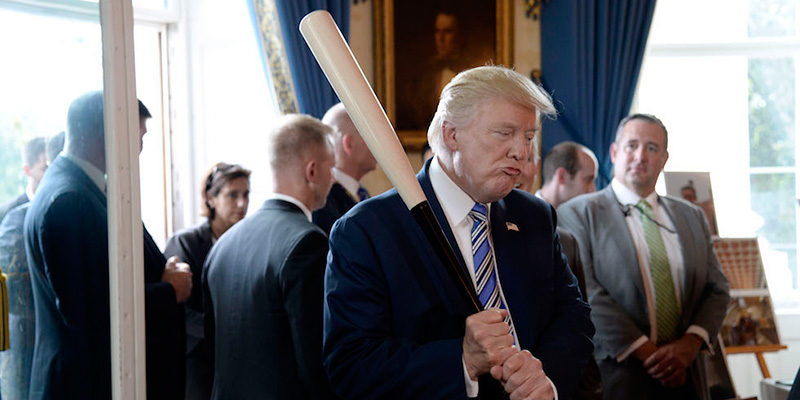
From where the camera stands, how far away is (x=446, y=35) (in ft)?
20.0

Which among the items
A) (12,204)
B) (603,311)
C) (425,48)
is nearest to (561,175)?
(603,311)

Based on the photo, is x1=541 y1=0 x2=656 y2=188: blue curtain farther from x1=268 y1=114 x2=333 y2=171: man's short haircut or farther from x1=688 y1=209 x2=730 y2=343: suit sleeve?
x1=268 y1=114 x2=333 y2=171: man's short haircut

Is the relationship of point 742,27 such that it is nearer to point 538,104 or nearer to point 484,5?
point 484,5

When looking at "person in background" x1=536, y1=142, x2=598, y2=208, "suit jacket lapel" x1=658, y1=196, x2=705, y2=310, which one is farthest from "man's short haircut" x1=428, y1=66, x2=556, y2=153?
"person in background" x1=536, y1=142, x2=598, y2=208

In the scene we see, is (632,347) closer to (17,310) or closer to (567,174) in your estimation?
(567,174)

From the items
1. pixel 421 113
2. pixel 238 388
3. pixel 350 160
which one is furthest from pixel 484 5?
pixel 238 388

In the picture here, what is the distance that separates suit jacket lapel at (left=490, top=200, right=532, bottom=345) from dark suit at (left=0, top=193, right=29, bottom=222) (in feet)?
3.78

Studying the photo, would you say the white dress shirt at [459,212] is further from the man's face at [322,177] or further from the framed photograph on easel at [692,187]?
the framed photograph on easel at [692,187]

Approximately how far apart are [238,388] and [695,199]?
3.43 meters

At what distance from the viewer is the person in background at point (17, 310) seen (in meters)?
1.80

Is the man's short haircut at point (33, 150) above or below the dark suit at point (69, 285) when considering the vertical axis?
above

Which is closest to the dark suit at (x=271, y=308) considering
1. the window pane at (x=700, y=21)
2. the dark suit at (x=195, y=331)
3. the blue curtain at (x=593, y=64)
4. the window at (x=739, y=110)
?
the dark suit at (x=195, y=331)

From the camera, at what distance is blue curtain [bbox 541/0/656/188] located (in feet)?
19.9

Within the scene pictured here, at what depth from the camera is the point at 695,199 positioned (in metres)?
5.04
